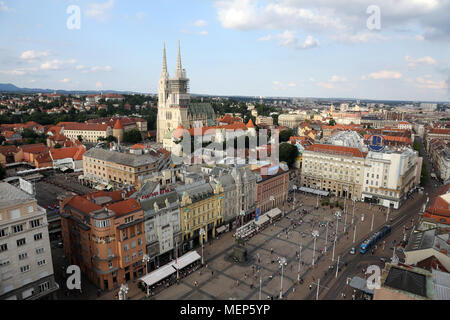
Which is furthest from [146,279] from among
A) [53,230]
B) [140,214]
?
[53,230]

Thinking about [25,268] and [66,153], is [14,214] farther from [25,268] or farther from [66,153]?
[66,153]

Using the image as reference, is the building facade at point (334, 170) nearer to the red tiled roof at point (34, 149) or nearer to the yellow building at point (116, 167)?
the yellow building at point (116, 167)

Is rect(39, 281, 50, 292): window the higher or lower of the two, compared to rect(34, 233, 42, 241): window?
lower

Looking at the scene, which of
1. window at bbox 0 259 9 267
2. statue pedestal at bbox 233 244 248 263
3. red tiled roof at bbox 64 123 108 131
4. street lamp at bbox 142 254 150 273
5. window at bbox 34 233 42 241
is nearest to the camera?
window at bbox 0 259 9 267

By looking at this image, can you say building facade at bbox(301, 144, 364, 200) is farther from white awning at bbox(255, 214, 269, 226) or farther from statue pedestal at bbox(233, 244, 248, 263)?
statue pedestal at bbox(233, 244, 248, 263)

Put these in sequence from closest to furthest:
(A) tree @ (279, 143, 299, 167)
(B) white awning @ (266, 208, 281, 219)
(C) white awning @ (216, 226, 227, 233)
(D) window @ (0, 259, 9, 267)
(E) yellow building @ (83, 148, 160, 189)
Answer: (D) window @ (0, 259, 9, 267) < (C) white awning @ (216, 226, 227, 233) < (B) white awning @ (266, 208, 281, 219) < (E) yellow building @ (83, 148, 160, 189) < (A) tree @ (279, 143, 299, 167)

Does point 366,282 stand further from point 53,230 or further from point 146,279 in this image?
point 53,230

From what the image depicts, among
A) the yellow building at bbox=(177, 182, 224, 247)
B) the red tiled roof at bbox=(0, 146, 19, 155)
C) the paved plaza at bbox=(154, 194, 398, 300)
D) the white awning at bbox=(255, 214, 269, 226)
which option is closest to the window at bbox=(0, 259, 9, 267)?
the paved plaza at bbox=(154, 194, 398, 300)

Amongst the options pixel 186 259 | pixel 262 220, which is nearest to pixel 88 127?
pixel 262 220
